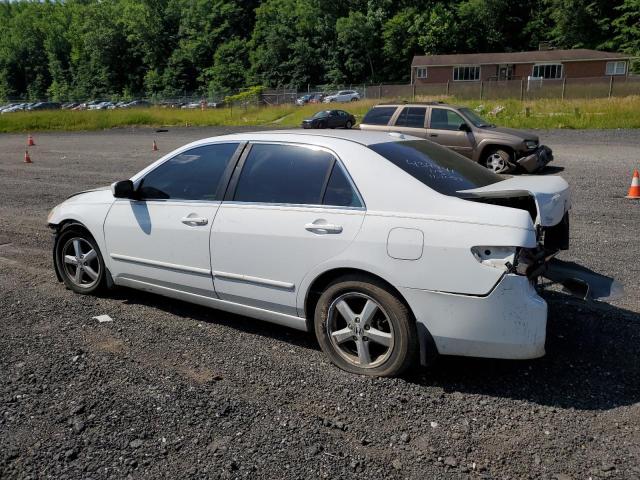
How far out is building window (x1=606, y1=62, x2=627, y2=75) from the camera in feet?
193

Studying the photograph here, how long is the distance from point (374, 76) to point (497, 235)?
79.2 metres

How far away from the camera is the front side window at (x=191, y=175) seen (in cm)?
477

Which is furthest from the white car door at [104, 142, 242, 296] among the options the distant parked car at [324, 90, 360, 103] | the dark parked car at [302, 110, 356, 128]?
the distant parked car at [324, 90, 360, 103]

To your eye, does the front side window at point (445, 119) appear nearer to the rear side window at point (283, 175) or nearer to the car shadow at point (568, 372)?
the car shadow at point (568, 372)

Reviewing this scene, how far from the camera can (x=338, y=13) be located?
284 ft

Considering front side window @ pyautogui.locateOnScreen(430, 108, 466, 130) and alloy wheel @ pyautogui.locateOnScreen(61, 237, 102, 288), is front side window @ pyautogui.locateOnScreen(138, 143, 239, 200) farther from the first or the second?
front side window @ pyautogui.locateOnScreen(430, 108, 466, 130)

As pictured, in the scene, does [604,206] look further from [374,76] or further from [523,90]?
[374,76]

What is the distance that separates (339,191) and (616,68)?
64.7m

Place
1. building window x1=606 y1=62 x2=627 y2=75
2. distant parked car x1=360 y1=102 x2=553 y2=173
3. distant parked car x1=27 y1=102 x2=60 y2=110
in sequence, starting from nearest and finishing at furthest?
distant parked car x1=360 y1=102 x2=553 y2=173 → building window x1=606 y1=62 x2=627 y2=75 → distant parked car x1=27 y1=102 x2=60 y2=110

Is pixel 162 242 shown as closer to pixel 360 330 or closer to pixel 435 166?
pixel 360 330

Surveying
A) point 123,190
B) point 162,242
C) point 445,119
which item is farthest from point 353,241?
point 445,119

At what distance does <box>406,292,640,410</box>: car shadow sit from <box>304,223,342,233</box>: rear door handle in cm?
110

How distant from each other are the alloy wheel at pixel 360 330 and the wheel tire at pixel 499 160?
1069cm

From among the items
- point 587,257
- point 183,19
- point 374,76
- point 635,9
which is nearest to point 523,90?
point 587,257
